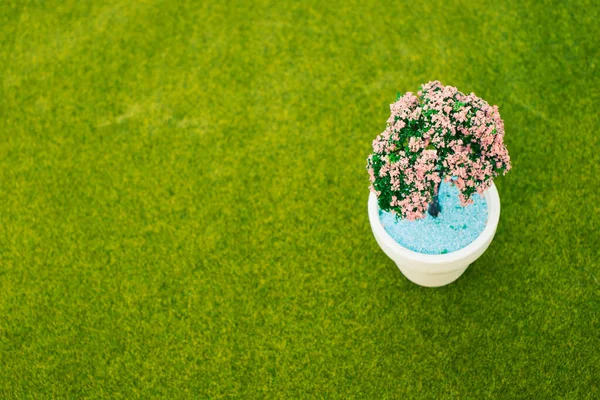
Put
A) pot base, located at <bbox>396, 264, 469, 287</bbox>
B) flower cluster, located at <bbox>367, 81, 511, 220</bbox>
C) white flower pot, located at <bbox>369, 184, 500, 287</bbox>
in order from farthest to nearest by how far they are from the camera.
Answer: pot base, located at <bbox>396, 264, 469, 287</bbox> → white flower pot, located at <bbox>369, 184, 500, 287</bbox> → flower cluster, located at <bbox>367, 81, 511, 220</bbox>

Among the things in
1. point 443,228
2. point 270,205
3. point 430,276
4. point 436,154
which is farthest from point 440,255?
point 270,205

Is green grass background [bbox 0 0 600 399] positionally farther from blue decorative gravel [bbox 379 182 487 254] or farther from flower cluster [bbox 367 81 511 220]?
flower cluster [bbox 367 81 511 220]

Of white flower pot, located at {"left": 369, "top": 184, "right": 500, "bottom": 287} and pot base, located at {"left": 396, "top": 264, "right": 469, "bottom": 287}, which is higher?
white flower pot, located at {"left": 369, "top": 184, "right": 500, "bottom": 287}

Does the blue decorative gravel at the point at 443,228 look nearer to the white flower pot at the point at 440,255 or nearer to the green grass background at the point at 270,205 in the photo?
the white flower pot at the point at 440,255

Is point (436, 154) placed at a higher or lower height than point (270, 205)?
higher

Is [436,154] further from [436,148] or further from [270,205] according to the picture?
[270,205]

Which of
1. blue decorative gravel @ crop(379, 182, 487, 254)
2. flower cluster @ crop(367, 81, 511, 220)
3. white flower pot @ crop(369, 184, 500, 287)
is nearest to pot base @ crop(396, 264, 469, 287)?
white flower pot @ crop(369, 184, 500, 287)

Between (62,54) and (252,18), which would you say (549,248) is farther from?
(62,54)
